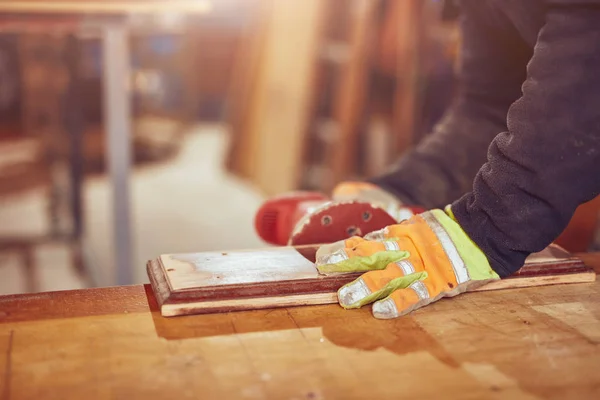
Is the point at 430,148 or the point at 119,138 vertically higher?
the point at 430,148

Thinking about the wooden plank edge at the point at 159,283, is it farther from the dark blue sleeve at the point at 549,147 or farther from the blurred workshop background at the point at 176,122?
the blurred workshop background at the point at 176,122

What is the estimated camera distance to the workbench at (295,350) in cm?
82

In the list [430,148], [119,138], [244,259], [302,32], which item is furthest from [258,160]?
[244,259]

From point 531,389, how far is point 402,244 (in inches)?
11.9

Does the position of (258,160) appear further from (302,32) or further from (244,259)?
(244,259)

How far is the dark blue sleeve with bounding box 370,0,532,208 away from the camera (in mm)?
1389

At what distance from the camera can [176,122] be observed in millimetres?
5535

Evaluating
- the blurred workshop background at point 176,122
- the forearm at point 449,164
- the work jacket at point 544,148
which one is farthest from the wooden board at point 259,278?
the blurred workshop background at point 176,122

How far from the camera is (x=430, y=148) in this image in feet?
4.94

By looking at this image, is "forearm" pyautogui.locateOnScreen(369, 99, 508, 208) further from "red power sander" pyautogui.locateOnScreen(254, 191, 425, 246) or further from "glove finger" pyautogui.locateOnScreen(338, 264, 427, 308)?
"glove finger" pyautogui.locateOnScreen(338, 264, 427, 308)

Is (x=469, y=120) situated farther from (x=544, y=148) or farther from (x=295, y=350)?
(x=295, y=350)

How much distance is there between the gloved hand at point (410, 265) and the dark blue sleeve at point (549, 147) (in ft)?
0.11

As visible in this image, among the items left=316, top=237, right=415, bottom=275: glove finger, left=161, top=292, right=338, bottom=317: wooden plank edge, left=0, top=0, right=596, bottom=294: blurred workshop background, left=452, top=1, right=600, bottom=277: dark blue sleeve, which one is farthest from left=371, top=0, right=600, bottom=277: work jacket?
left=0, top=0, right=596, bottom=294: blurred workshop background

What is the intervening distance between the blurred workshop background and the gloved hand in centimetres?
68
